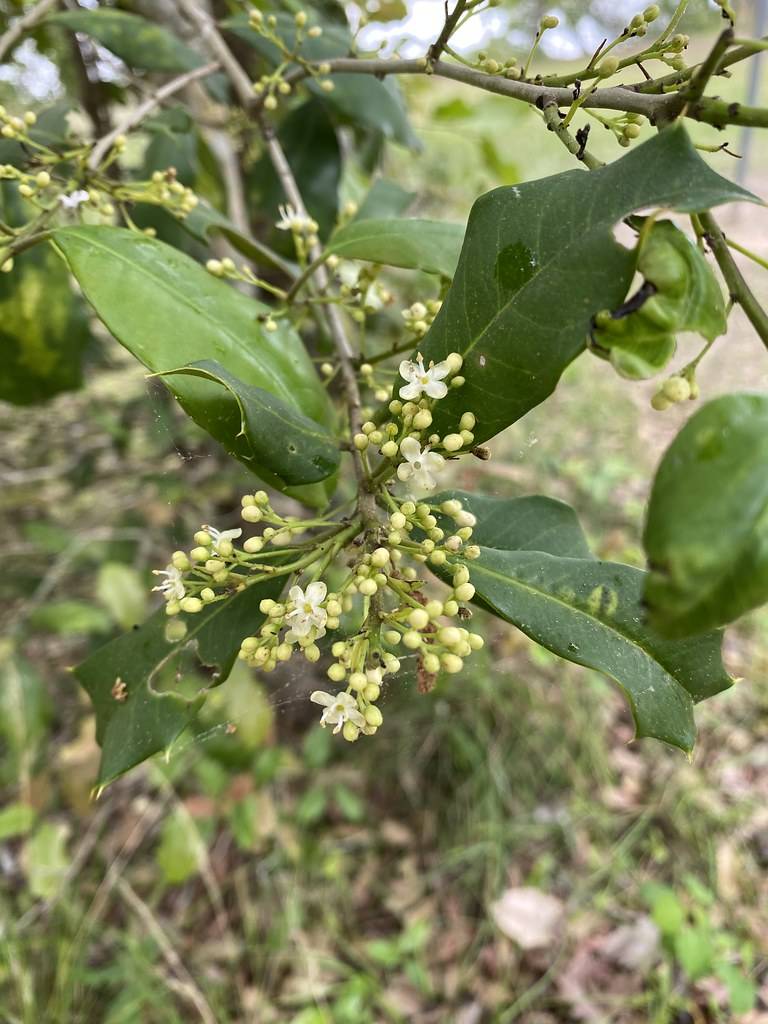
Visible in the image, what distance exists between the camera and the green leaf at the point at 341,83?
4.66 feet

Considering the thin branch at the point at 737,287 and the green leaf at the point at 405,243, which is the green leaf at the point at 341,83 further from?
the thin branch at the point at 737,287

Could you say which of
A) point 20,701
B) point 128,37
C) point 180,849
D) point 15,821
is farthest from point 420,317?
point 15,821

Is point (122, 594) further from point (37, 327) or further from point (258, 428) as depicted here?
point (258, 428)

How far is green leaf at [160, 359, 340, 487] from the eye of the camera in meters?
A: 0.70

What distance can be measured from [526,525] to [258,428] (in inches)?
15.9

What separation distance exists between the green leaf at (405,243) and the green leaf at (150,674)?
451 millimetres

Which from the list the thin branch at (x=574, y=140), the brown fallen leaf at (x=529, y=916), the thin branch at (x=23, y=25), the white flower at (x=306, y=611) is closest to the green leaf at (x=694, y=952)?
the brown fallen leaf at (x=529, y=916)

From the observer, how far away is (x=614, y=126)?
2.48ft

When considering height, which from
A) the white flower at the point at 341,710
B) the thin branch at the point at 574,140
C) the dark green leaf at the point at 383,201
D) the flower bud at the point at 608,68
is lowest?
the white flower at the point at 341,710

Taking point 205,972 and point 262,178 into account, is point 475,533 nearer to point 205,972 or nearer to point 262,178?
point 262,178

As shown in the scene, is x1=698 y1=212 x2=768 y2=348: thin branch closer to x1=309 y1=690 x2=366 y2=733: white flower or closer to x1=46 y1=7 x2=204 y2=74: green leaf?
x1=309 y1=690 x2=366 y2=733: white flower

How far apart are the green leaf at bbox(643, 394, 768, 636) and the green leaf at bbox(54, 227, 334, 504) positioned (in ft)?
1.45

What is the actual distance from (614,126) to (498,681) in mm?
2315

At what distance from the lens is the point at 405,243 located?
95cm
